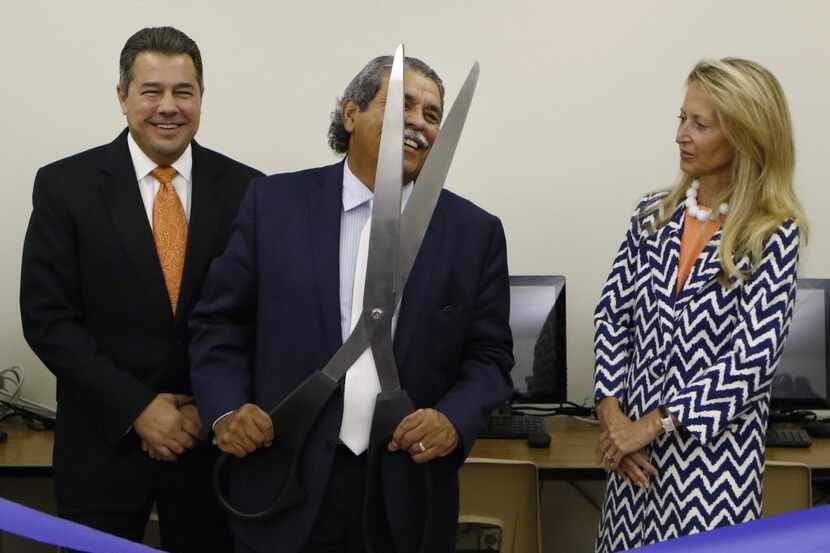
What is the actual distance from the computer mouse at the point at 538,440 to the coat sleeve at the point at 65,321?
51.3 inches

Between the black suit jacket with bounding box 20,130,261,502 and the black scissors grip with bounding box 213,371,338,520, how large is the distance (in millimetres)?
498

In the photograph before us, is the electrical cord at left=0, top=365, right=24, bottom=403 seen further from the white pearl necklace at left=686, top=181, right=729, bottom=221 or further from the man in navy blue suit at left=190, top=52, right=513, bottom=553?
the white pearl necklace at left=686, top=181, right=729, bottom=221

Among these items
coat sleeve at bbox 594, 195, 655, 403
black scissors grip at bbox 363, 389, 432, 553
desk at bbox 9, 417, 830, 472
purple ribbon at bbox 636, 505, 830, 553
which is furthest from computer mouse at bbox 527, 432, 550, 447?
purple ribbon at bbox 636, 505, 830, 553

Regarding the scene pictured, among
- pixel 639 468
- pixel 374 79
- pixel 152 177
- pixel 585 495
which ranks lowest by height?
pixel 585 495

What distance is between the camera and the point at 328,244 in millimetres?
1621

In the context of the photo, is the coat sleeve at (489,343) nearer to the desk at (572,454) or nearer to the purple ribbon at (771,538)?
the desk at (572,454)

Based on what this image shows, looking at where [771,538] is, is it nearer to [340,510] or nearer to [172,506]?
[340,510]

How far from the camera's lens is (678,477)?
1.78m

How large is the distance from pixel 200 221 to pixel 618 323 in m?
0.84

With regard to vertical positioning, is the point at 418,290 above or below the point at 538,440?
above

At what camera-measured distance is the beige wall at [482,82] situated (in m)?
3.30

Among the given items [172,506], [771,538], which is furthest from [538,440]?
[771,538]

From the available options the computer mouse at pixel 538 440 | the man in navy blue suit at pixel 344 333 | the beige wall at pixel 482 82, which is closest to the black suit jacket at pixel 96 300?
the man in navy blue suit at pixel 344 333

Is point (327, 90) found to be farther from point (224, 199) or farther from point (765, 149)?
point (765, 149)
